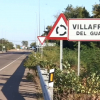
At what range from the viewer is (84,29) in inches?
327

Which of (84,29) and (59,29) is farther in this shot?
(59,29)

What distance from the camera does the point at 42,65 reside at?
1684cm

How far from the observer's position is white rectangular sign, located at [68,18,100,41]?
8.24 metres

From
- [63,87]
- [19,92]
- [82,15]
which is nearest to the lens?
[63,87]

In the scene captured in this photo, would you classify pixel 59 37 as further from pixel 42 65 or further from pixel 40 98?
pixel 42 65

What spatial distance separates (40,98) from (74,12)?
5121cm

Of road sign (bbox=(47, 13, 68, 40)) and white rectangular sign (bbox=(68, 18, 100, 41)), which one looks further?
road sign (bbox=(47, 13, 68, 40))

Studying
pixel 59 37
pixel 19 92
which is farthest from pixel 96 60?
pixel 19 92

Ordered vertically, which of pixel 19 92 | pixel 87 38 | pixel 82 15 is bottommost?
pixel 19 92

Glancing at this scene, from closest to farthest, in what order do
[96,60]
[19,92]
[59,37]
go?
[59,37] < [96,60] < [19,92]

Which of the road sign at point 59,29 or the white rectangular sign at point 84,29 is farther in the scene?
the road sign at point 59,29

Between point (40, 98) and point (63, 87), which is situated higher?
point (63, 87)

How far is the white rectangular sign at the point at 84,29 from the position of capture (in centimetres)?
824

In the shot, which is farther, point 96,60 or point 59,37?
point 96,60
